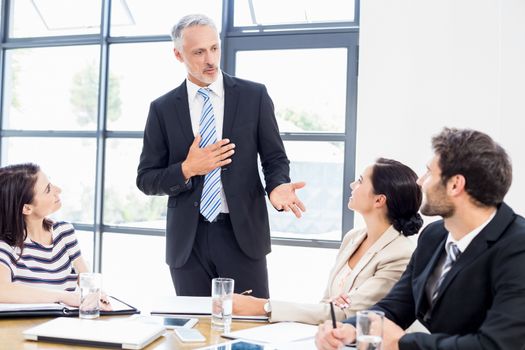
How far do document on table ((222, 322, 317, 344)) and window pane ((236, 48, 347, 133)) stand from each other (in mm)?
2482

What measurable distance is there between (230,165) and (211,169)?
17cm

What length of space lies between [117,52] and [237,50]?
1.02m

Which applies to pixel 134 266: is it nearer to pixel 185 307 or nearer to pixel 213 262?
pixel 213 262

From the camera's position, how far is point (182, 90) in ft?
9.18

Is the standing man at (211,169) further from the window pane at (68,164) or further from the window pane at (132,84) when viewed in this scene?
the window pane at (68,164)

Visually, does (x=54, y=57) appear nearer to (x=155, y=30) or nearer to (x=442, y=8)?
(x=155, y=30)

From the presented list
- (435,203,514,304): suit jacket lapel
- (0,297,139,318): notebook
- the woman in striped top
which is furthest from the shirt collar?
(435,203,514,304): suit jacket lapel

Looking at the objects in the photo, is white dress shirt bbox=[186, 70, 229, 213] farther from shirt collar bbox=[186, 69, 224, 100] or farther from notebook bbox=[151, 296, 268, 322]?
notebook bbox=[151, 296, 268, 322]

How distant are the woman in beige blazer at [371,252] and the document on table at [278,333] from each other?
5 centimetres

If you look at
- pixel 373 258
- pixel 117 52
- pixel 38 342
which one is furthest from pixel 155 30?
pixel 38 342

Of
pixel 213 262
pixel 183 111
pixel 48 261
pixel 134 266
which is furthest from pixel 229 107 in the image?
pixel 134 266

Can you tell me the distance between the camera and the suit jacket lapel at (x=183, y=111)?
271cm

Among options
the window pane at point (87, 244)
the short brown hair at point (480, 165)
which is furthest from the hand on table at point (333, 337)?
the window pane at point (87, 244)

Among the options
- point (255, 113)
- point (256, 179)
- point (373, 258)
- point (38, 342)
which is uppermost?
point (255, 113)
